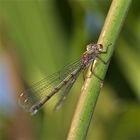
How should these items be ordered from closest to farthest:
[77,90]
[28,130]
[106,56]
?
[106,56] < [28,130] < [77,90]

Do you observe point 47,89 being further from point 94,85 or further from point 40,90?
point 94,85

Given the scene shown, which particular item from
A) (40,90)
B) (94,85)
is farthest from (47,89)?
(94,85)

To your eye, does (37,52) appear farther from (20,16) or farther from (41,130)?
(41,130)

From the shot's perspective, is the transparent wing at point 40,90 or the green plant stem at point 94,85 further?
the transparent wing at point 40,90

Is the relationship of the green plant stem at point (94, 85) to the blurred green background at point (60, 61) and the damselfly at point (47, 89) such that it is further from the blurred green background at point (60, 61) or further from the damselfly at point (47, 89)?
the blurred green background at point (60, 61)

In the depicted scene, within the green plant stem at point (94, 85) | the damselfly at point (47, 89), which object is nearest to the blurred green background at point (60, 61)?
the damselfly at point (47, 89)

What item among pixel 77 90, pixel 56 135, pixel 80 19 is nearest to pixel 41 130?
pixel 56 135

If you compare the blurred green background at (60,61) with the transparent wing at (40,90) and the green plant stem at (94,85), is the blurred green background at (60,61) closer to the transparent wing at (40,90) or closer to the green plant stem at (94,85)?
the transparent wing at (40,90)
